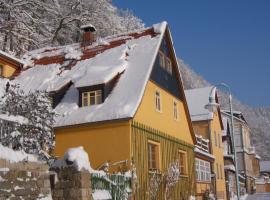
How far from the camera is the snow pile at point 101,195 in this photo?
1374 centimetres

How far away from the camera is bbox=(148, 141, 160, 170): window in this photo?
2128 centimetres

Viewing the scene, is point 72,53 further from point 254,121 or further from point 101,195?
point 254,121

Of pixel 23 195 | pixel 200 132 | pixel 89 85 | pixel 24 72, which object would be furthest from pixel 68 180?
pixel 200 132

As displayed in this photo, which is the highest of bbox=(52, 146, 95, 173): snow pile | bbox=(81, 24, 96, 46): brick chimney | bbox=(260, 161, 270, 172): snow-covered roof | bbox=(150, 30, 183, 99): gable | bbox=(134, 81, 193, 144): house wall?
bbox=(81, 24, 96, 46): brick chimney

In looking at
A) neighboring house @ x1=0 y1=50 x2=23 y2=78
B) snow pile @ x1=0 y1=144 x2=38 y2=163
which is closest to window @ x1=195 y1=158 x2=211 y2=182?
neighboring house @ x1=0 y1=50 x2=23 y2=78

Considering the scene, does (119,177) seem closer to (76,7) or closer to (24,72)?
(24,72)

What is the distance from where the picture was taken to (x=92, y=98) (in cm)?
2103

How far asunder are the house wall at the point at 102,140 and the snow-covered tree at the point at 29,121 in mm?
5106

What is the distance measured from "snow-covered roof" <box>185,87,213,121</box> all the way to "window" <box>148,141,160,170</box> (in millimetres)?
16847

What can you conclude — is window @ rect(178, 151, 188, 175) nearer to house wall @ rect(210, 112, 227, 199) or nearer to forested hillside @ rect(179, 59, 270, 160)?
house wall @ rect(210, 112, 227, 199)

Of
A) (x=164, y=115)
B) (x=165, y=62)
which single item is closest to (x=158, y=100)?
(x=164, y=115)

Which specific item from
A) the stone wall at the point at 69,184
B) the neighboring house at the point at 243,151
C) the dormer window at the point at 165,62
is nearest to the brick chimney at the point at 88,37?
the dormer window at the point at 165,62

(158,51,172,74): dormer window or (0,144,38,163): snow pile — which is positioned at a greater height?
(158,51,172,74): dormer window

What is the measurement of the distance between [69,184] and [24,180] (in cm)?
179
